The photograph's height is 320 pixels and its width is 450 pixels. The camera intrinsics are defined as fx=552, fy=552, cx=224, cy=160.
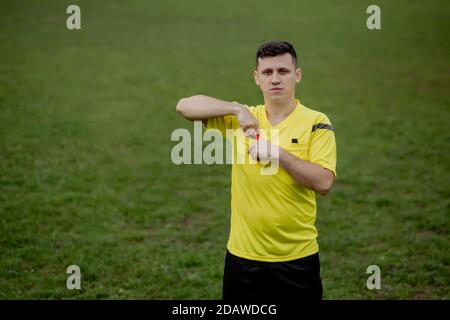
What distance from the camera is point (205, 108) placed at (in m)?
3.64

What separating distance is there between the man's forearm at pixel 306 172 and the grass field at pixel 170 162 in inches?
110

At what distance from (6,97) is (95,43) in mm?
8136

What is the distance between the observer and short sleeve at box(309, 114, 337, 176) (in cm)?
353

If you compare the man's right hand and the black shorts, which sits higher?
the man's right hand

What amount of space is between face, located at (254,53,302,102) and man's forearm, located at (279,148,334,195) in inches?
17.5

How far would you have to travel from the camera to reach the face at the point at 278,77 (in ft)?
11.8

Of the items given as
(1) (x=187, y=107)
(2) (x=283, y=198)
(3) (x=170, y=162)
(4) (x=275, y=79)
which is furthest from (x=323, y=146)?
A: (3) (x=170, y=162)

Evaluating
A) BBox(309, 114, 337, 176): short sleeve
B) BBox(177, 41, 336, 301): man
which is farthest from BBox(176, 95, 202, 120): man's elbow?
BBox(309, 114, 337, 176): short sleeve

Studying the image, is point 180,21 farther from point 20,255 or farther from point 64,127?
point 20,255

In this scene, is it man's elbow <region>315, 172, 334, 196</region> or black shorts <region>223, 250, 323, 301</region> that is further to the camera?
black shorts <region>223, 250, 323, 301</region>

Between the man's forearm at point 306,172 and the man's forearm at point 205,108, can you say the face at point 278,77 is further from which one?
the man's forearm at point 306,172

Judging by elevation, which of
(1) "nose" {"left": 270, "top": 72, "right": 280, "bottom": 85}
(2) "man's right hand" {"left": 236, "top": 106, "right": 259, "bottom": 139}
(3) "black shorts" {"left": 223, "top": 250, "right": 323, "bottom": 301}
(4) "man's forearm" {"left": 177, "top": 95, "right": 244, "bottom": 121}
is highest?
(1) "nose" {"left": 270, "top": 72, "right": 280, "bottom": 85}

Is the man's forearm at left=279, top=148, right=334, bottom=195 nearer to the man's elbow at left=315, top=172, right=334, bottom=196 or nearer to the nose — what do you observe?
the man's elbow at left=315, top=172, right=334, bottom=196

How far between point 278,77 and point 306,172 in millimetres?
660
